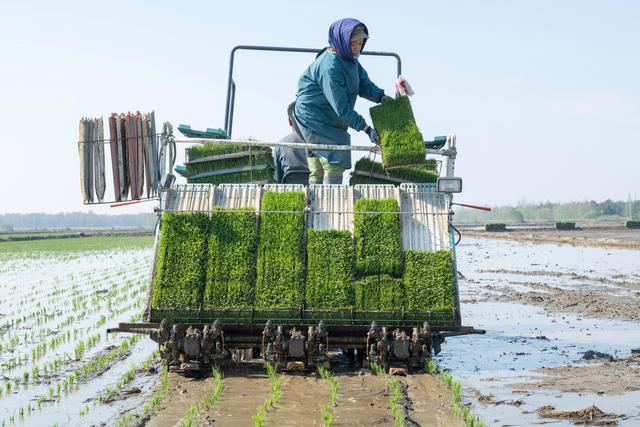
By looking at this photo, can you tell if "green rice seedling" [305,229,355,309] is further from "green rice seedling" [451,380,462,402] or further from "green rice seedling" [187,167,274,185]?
"green rice seedling" [187,167,274,185]

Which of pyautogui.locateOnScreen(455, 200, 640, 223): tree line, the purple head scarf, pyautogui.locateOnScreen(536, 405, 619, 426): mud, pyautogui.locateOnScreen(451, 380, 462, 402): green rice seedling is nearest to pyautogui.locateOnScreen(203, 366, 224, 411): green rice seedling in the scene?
pyautogui.locateOnScreen(451, 380, 462, 402): green rice seedling

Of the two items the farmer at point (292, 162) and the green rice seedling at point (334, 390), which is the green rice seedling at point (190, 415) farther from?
the farmer at point (292, 162)

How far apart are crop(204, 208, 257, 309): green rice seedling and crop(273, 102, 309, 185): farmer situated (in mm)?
1365

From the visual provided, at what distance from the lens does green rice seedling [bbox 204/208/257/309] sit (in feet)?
26.8

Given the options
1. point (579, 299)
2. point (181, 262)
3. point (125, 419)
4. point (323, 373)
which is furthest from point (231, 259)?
point (579, 299)

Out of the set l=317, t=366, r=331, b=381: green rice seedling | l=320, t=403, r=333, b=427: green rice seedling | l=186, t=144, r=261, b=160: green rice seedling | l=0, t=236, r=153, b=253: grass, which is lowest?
l=320, t=403, r=333, b=427: green rice seedling

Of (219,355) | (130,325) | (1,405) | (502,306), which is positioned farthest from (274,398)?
(502,306)

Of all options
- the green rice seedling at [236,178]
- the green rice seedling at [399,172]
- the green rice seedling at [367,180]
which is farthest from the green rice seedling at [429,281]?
the green rice seedling at [236,178]

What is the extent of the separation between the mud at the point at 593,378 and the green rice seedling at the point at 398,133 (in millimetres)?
2294

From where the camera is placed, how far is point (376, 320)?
26.5ft

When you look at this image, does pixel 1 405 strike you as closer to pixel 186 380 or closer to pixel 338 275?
pixel 186 380

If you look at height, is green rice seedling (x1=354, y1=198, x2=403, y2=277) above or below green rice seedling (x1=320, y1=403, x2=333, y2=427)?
above

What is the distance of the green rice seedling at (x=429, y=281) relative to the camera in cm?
810

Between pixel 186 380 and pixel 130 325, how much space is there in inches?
27.9
